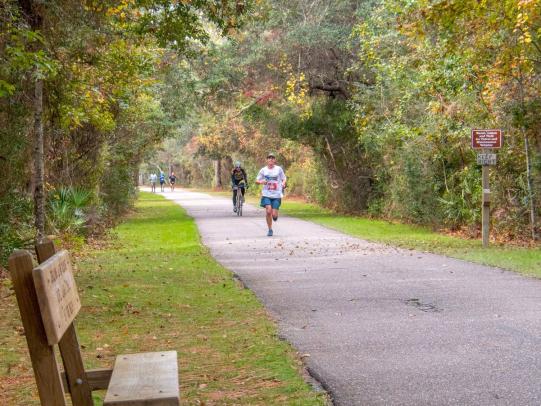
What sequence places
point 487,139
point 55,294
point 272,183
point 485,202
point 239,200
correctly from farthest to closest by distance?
1. point 239,200
2. point 272,183
3. point 485,202
4. point 487,139
5. point 55,294

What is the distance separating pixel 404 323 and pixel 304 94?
18.4 m

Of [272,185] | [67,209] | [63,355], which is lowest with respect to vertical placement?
[67,209]

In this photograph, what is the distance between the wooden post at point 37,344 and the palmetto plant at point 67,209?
584 inches

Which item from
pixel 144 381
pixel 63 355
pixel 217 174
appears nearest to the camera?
pixel 144 381

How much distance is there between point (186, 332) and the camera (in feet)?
26.6

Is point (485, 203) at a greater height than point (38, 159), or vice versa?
point (38, 159)

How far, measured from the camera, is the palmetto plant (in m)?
18.5

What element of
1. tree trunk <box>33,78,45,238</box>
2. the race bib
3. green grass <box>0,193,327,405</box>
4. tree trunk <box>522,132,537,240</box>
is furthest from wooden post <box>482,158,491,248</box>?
tree trunk <box>33,78,45,238</box>

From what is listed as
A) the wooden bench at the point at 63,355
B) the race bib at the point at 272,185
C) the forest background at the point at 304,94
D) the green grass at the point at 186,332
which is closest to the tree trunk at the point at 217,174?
the forest background at the point at 304,94

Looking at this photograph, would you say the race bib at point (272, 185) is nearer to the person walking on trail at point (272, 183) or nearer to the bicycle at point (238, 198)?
the person walking on trail at point (272, 183)

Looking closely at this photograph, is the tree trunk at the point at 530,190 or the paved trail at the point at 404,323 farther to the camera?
the tree trunk at the point at 530,190

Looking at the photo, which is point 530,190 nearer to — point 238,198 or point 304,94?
point 304,94

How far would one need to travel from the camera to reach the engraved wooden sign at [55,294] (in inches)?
131

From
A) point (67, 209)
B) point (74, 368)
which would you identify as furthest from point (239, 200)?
point (74, 368)
